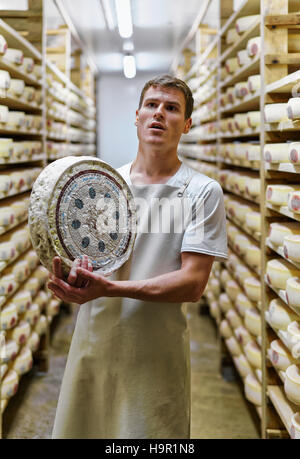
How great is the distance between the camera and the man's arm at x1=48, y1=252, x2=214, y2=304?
118 cm

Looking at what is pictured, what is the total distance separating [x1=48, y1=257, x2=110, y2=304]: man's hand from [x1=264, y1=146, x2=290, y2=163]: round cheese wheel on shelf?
116 cm

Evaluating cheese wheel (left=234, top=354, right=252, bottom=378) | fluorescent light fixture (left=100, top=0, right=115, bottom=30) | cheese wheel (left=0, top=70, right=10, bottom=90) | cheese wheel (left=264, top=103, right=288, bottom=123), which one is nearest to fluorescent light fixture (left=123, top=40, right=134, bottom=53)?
fluorescent light fixture (left=100, top=0, right=115, bottom=30)

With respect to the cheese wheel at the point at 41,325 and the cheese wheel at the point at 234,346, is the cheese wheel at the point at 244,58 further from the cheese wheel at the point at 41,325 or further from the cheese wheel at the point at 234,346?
the cheese wheel at the point at 41,325

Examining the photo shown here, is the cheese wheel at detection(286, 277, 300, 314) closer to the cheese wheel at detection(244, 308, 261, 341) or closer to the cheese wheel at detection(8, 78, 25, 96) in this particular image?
the cheese wheel at detection(244, 308, 261, 341)

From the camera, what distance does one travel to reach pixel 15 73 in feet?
9.71

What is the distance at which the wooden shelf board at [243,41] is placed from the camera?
2610mm

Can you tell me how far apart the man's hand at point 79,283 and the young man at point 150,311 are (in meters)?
0.16

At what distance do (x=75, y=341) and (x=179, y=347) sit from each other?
10.9 inches

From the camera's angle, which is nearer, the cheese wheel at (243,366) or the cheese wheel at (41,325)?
the cheese wheel at (243,366)

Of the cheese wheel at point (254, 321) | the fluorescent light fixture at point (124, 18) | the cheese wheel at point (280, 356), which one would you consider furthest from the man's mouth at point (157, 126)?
the fluorescent light fixture at point (124, 18)

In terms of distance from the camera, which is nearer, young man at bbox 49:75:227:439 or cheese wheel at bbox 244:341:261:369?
young man at bbox 49:75:227:439

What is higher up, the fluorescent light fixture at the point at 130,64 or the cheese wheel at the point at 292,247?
the fluorescent light fixture at the point at 130,64

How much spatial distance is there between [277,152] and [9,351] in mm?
1591
